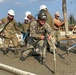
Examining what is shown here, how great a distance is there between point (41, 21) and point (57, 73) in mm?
1791

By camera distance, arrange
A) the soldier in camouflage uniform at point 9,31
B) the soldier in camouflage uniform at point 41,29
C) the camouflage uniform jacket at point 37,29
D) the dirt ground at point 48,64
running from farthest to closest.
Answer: the soldier in camouflage uniform at point 9,31, the camouflage uniform jacket at point 37,29, the soldier in camouflage uniform at point 41,29, the dirt ground at point 48,64

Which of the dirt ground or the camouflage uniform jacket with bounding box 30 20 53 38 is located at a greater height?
the camouflage uniform jacket with bounding box 30 20 53 38

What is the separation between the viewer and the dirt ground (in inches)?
356

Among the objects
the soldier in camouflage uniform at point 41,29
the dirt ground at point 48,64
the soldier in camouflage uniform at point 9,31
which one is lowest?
the dirt ground at point 48,64

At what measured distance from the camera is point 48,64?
10.0m

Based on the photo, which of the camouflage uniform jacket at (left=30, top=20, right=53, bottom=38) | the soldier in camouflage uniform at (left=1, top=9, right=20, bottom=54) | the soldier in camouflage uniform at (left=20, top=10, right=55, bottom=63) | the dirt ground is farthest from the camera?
the soldier in camouflage uniform at (left=1, top=9, right=20, bottom=54)

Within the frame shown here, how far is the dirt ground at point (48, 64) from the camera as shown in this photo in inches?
356

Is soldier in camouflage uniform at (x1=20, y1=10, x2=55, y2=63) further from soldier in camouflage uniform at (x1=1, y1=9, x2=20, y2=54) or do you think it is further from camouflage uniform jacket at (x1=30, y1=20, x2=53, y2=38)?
soldier in camouflage uniform at (x1=1, y1=9, x2=20, y2=54)

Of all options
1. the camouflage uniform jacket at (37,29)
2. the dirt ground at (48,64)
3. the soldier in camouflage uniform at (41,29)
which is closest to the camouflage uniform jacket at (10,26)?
the dirt ground at (48,64)

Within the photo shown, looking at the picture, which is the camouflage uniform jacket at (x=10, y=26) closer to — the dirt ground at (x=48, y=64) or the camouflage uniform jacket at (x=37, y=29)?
the dirt ground at (x=48, y=64)

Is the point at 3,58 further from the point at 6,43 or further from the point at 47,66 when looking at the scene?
the point at 47,66

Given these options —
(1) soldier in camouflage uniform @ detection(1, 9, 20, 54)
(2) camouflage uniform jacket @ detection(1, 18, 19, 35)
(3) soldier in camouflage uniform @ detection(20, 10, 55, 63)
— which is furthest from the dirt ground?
(2) camouflage uniform jacket @ detection(1, 18, 19, 35)

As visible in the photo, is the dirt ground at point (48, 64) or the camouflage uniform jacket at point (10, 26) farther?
the camouflage uniform jacket at point (10, 26)

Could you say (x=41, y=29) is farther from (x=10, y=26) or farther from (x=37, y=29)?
(x=10, y=26)
